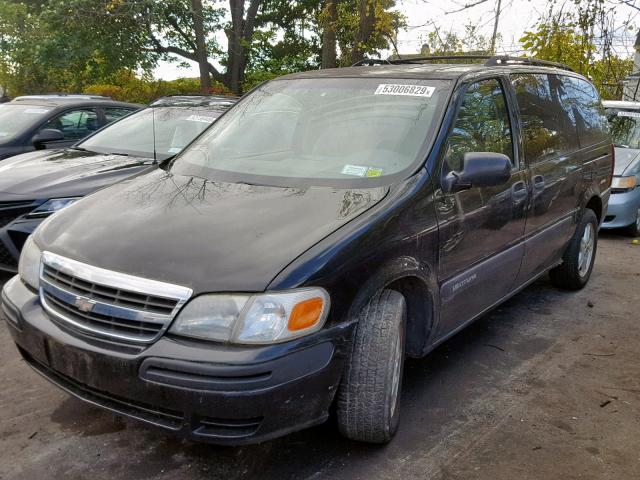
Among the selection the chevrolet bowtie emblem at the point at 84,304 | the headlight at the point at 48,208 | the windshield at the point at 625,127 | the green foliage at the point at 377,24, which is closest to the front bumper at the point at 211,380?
the chevrolet bowtie emblem at the point at 84,304

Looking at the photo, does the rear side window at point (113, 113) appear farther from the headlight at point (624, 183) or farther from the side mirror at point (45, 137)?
the headlight at point (624, 183)

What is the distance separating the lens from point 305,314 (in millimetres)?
2426

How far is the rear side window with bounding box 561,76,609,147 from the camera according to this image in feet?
16.7

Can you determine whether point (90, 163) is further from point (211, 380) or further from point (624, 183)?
point (624, 183)

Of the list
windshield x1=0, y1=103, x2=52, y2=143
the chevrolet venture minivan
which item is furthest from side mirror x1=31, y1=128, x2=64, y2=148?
the chevrolet venture minivan

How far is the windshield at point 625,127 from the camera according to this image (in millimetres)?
8398

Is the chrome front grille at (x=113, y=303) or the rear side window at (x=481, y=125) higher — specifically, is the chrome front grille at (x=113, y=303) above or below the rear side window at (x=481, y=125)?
Result: below

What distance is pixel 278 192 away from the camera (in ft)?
10.1

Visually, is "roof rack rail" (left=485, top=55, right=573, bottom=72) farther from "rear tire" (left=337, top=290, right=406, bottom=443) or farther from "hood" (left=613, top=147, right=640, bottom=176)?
"hood" (left=613, top=147, right=640, bottom=176)

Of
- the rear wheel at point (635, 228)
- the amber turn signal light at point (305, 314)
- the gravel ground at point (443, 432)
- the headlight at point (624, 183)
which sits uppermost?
the amber turn signal light at point (305, 314)

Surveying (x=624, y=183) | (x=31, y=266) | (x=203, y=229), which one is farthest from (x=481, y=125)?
(x=624, y=183)

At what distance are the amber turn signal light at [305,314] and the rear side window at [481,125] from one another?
4.15ft

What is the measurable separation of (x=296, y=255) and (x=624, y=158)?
6828 mm

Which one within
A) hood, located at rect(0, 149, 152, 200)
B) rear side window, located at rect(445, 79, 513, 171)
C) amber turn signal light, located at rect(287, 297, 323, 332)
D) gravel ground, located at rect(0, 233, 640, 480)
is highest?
rear side window, located at rect(445, 79, 513, 171)
